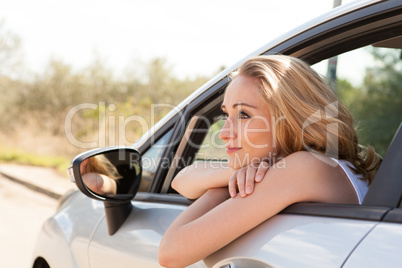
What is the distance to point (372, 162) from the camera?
1.76m

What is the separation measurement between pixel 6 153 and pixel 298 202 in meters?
17.1

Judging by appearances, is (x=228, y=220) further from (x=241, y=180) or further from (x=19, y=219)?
(x=19, y=219)

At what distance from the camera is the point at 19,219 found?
828 centimetres

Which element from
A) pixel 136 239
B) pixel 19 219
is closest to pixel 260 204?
pixel 136 239

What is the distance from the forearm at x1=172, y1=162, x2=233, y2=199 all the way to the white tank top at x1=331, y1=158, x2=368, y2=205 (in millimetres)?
374

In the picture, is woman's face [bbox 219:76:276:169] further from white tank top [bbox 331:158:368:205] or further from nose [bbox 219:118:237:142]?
white tank top [bbox 331:158:368:205]

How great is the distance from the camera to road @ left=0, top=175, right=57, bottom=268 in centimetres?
604

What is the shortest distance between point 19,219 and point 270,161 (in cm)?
750

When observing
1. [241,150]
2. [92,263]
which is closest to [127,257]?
[92,263]

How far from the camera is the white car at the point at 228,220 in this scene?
4.01 feet

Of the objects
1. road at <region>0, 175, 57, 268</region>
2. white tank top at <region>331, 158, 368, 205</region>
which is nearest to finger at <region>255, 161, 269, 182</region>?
white tank top at <region>331, 158, 368, 205</region>

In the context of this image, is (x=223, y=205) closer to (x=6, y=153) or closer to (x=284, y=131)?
(x=284, y=131)

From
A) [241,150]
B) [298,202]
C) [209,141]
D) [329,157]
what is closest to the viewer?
[298,202]

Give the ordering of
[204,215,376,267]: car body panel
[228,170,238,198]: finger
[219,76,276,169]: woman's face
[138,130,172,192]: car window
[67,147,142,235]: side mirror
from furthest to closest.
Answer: [138,130,172,192]: car window → [67,147,142,235]: side mirror → [219,76,276,169]: woman's face → [228,170,238,198]: finger → [204,215,376,267]: car body panel
